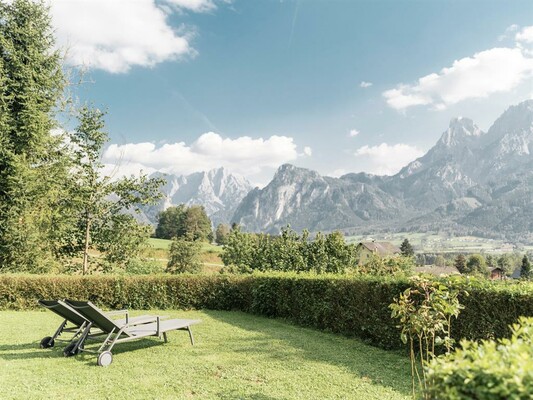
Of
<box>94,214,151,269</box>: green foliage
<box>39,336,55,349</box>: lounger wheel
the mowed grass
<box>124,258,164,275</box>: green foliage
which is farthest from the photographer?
<box>94,214,151,269</box>: green foliage

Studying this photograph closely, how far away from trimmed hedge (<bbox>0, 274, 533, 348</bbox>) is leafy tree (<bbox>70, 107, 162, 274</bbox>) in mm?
7132

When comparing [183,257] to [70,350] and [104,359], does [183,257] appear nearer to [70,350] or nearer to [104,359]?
[70,350]

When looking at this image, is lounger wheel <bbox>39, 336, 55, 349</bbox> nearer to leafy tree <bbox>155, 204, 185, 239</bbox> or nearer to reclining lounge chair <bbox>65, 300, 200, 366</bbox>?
reclining lounge chair <bbox>65, 300, 200, 366</bbox>

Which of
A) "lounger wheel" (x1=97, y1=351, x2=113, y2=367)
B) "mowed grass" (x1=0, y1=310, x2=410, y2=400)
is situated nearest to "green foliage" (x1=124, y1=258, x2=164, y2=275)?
"mowed grass" (x1=0, y1=310, x2=410, y2=400)

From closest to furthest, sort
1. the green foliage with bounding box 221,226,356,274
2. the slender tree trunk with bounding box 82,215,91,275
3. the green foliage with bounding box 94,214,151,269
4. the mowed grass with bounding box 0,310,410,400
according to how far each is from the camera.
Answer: the mowed grass with bounding box 0,310,410,400
the green foliage with bounding box 221,226,356,274
the slender tree trunk with bounding box 82,215,91,275
the green foliage with bounding box 94,214,151,269

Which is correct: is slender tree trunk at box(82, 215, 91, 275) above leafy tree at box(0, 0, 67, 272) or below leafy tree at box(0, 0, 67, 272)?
below

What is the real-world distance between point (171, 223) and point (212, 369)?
9058cm

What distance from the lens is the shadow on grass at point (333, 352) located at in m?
6.58

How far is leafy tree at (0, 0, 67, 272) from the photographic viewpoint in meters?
17.8

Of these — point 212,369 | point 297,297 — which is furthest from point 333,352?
point 297,297

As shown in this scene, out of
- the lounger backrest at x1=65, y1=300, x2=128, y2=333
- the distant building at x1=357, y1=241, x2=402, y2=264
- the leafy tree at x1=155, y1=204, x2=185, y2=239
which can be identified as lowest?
the distant building at x1=357, y1=241, x2=402, y2=264

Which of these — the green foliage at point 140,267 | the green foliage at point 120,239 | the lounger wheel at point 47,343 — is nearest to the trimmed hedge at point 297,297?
the lounger wheel at point 47,343

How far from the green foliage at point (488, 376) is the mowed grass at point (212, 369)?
360cm

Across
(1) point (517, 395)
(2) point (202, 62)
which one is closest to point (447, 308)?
(1) point (517, 395)
